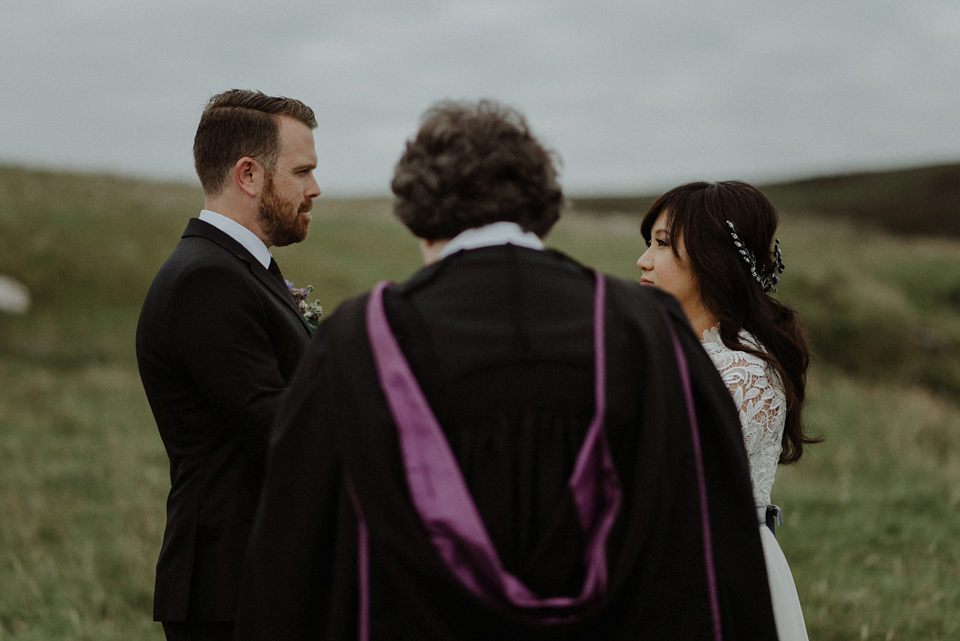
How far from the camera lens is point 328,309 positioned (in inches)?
725

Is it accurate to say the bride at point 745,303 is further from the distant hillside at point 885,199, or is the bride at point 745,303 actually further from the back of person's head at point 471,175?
the distant hillside at point 885,199

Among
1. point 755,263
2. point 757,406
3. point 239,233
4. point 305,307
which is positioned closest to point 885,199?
point 755,263

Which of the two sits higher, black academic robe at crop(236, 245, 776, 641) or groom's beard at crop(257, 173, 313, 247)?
groom's beard at crop(257, 173, 313, 247)

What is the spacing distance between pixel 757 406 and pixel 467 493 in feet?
4.79

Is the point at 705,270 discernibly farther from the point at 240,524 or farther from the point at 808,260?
the point at 808,260

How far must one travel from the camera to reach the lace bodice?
2.85 meters

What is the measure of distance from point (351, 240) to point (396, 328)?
82.1 ft

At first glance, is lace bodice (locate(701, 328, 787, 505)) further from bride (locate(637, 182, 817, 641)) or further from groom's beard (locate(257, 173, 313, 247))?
groom's beard (locate(257, 173, 313, 247))

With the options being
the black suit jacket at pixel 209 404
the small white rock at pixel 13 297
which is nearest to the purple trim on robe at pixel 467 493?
the black suit jacket at pixel 209 404

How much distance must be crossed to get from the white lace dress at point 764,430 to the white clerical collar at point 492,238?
1.17 meters

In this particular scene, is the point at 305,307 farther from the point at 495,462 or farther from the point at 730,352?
the point at 495,462

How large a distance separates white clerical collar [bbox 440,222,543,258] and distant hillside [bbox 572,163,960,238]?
31591 millimetres

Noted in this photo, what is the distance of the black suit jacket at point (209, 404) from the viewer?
2631 mm

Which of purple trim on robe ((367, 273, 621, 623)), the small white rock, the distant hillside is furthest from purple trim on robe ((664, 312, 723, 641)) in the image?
the distant hillside
